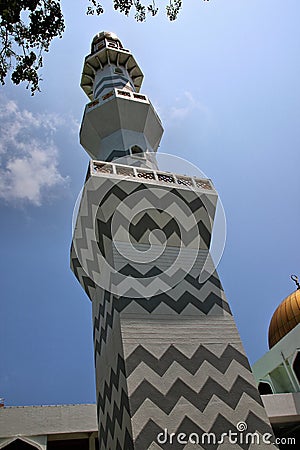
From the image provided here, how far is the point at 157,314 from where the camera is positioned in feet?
19.0

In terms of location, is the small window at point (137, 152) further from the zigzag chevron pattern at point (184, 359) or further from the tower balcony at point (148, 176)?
the zigzag chevron pattern at point (184, 359)

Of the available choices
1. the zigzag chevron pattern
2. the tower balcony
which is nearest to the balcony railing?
the tower balcony

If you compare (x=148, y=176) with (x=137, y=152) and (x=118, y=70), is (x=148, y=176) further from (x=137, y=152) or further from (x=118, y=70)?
(x=118, y=70)

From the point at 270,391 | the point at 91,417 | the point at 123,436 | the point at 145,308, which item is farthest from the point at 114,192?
the point at 270,391

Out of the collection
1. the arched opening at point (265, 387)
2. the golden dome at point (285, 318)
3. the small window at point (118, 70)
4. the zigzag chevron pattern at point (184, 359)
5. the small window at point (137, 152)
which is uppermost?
the small window at point (118, 70)

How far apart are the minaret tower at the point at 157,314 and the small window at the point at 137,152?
0.03m

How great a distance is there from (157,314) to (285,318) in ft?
28.4

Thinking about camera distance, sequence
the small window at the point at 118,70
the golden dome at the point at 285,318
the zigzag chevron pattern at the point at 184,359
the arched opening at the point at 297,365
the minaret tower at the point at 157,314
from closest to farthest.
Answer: the minaret tower at the point at 157,314
the zigzag chevron pattern at the point at 184,359
the arched opening at the point at 297,365
the small window at the point at 118,70
the golden dome at the point at 285,318

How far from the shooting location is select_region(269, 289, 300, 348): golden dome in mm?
12547

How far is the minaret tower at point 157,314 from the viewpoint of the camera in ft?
15.8

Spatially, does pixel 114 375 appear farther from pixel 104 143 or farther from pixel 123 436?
pixel 104 143

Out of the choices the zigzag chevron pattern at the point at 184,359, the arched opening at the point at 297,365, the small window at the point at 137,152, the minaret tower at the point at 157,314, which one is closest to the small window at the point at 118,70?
the minaret tower at the point at 157,314

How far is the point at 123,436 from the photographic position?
4.84 metres

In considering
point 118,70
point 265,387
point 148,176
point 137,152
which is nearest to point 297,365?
point 265,387
